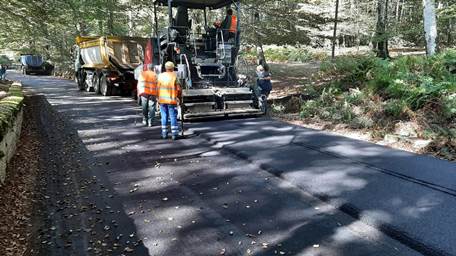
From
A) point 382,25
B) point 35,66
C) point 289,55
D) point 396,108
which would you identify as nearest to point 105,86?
point 382,25

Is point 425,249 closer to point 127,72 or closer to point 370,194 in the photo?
point 370,194

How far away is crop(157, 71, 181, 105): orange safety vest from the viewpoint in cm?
859

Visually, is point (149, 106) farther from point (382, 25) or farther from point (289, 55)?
point (289, 55)

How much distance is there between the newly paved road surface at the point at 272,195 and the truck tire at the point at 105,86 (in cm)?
856

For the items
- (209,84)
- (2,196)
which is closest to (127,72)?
(209,84)

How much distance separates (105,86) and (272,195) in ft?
44.6

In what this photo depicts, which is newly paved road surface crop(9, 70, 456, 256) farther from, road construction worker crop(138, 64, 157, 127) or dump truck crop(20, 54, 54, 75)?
dump truck crop(20, 54, 54, 75)

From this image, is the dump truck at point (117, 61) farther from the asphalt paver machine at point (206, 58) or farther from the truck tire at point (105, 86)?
the asphalt paver machine at point (206, 58)

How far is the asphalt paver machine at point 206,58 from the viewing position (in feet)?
35.3

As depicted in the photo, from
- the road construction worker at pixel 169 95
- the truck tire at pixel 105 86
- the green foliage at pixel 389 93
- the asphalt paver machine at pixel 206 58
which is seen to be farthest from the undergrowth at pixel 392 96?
the truck tire at pixel 105 86

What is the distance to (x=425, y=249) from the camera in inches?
147

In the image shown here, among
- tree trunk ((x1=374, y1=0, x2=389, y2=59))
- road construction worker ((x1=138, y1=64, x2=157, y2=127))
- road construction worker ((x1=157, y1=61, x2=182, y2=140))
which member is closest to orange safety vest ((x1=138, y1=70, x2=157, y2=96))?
road construction worker ((x1=138, y1=64, x2=157, y2=127))

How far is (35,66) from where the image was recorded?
39219mm

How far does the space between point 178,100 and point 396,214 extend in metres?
5.54
